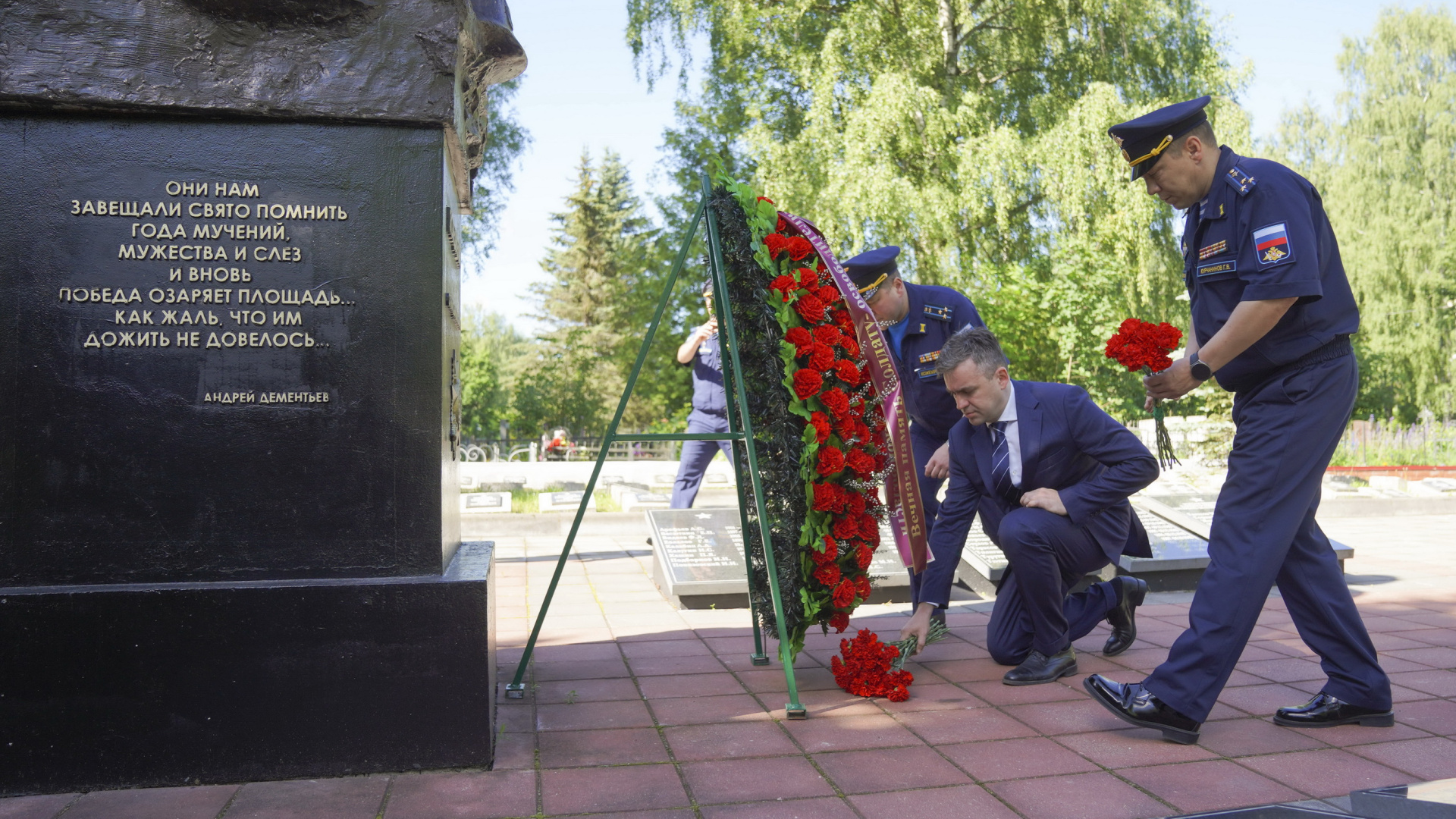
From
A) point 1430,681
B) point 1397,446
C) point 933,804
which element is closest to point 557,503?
point 1430,681

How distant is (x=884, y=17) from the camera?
16.3 meters

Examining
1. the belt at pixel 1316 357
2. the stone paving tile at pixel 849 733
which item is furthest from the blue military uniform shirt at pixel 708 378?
the belt at pixel 1316 357

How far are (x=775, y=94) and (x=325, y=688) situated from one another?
16329 millimetres

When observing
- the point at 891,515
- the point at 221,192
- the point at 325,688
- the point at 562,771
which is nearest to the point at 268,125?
the point at 221,192

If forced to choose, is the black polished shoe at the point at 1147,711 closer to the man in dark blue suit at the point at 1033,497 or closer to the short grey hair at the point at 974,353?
the man in dark blue suit at the point at 1033,497

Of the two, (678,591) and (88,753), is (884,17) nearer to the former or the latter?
(678,591)

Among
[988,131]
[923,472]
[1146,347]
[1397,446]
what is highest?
[988,131]

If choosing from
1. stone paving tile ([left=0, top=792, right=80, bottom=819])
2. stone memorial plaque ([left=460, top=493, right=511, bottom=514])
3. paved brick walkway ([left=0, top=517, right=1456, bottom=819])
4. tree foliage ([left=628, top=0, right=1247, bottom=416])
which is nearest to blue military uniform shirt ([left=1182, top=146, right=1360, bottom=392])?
paved brick walkway ([left=0, top=517, right=1456, bottom=819])

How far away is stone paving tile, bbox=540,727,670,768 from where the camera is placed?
9.98 ft

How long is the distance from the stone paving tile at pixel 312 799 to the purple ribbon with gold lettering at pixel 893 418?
1764 mm

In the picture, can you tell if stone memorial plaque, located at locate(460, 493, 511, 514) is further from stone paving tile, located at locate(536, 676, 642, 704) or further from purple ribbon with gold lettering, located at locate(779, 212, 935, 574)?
purple ribbon with gold lettering, located at locate(779, 212, 935, 574)

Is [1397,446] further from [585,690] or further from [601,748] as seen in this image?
[601,748]

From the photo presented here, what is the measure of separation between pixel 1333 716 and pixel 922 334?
7.50ft

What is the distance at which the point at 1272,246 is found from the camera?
308cm
